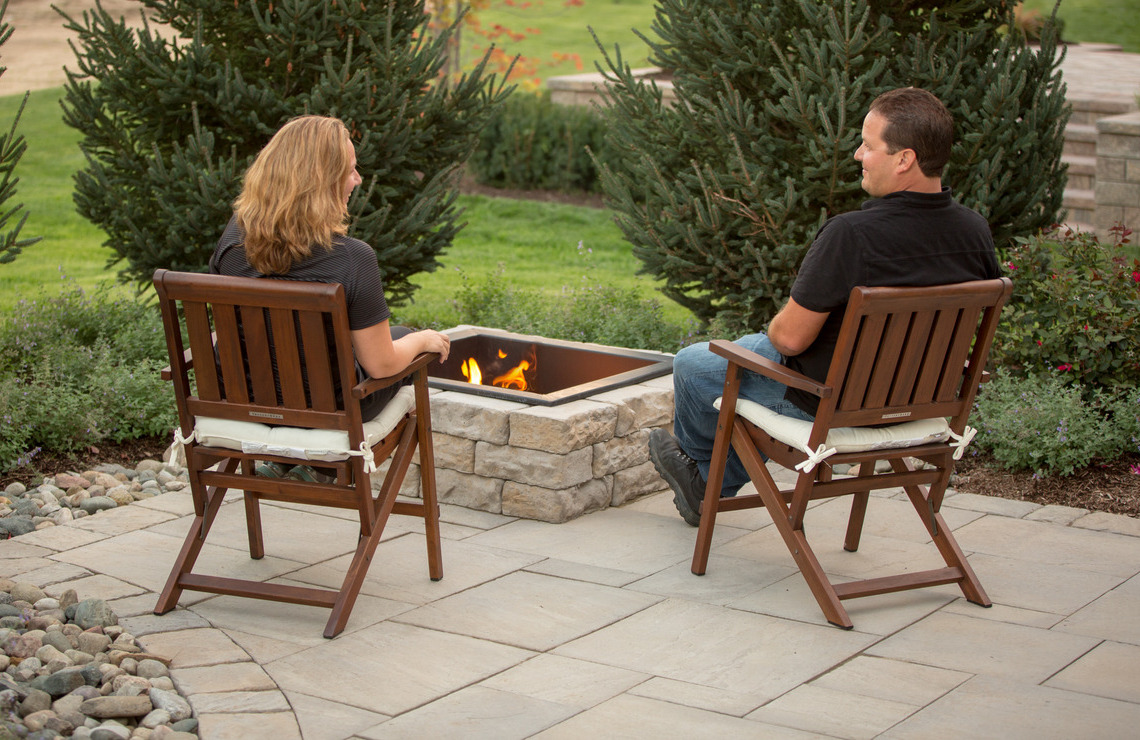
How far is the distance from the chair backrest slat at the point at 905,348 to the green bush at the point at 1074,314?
5.95ft

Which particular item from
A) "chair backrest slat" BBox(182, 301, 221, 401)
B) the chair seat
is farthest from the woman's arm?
the chair seat

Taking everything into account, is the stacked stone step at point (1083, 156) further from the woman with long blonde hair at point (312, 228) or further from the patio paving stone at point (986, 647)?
the woman with long blonde hair at point (312, 228)

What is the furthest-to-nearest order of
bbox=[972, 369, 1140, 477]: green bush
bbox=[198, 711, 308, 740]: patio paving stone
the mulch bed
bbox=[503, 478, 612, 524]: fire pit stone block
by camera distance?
1. bbox=[972, 369, 1140, 477]: green bush
2. the mulch bed
3. bbox=[503, 478, 612, 524]: fire pit stone block
4. bbox=[198, 711, 308, 740]: patio paving stone

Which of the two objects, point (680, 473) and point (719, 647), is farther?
point (680, 473)

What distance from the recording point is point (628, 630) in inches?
142

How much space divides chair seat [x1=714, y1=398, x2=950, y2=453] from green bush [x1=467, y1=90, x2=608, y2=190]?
8.55 m

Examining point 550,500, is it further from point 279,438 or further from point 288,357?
point 288,357

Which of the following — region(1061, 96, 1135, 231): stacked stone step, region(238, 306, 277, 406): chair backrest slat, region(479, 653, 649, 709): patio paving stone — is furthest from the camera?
region(1061, 96, 1135, 231): stacked stone step

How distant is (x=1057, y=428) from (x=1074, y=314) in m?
0.60

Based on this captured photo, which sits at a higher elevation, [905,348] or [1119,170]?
[905,348]

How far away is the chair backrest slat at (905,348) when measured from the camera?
3408 mm

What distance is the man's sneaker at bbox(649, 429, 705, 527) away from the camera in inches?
174

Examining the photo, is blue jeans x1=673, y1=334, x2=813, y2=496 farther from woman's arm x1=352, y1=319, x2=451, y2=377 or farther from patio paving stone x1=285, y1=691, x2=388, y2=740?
patio paving stone x1=285, y1=691, x2=388, y2=740

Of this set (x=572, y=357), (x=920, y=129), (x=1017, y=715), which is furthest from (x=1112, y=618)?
(x=572, y=357)
